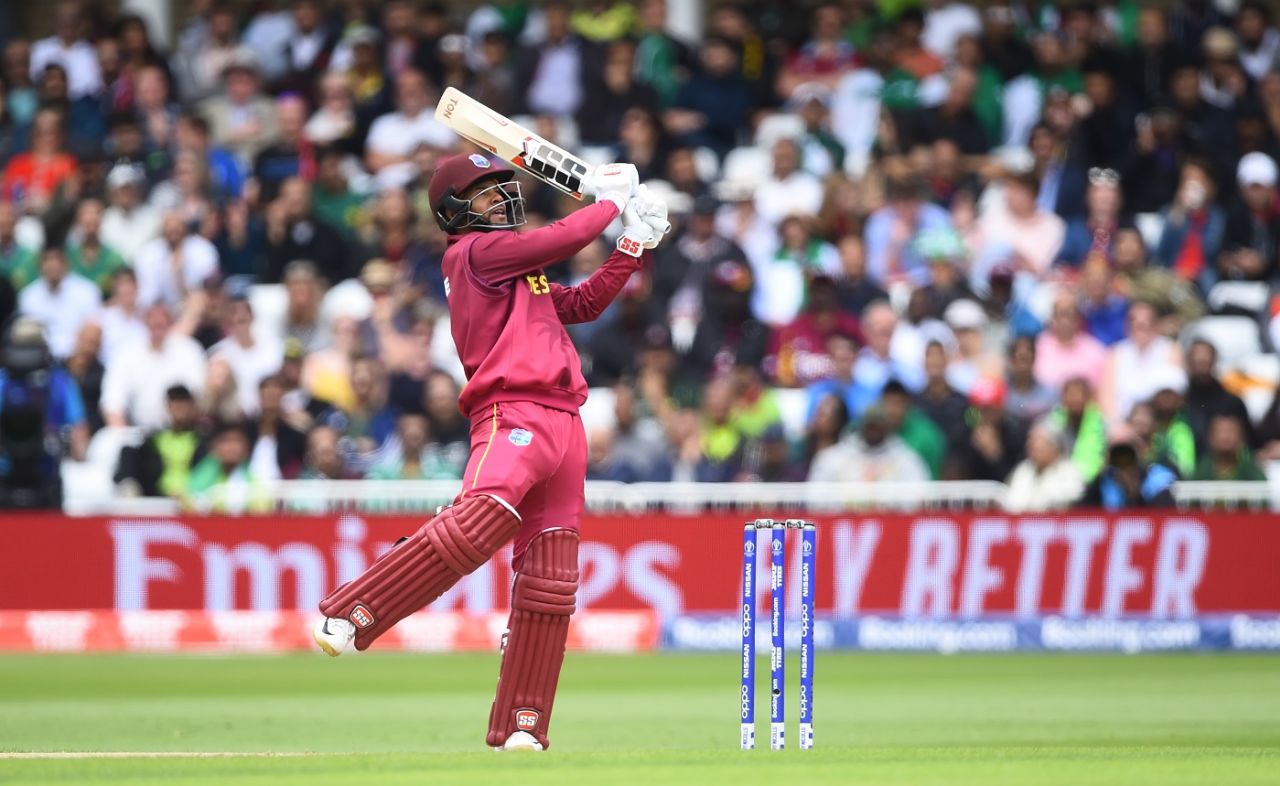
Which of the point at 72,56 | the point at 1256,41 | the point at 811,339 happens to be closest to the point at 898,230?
the point at 811,339

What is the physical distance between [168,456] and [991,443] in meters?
5.59

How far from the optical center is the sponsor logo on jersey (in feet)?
25.0

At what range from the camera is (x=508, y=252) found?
7535 mm

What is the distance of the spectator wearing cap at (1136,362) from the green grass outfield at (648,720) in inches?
79.0

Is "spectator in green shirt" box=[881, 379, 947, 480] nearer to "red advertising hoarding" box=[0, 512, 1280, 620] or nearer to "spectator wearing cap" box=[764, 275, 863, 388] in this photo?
"red advertising hoarding" box=[0, 512, 1280, 620]

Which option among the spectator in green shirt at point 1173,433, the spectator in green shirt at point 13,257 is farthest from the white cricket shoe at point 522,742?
the spectator in green shirt at point 13,257

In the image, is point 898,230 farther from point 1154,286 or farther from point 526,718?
point 526,718

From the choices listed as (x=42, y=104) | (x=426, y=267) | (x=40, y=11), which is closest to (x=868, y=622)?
(x=426, y=267)

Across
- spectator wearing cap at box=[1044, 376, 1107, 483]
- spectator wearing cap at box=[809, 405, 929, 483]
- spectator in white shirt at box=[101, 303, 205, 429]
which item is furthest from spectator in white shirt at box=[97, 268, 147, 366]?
spectator wearing cap at box=[1044, 376, 1107, 483]

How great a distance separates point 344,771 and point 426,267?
1000 centimetres

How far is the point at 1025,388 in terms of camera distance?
1482 cm

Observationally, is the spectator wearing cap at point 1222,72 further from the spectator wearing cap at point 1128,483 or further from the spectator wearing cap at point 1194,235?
the spectator wearing cap at point 1128,483

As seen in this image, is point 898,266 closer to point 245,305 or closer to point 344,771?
point 245,305

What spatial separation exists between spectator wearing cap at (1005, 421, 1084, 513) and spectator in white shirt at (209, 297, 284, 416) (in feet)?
17.7
